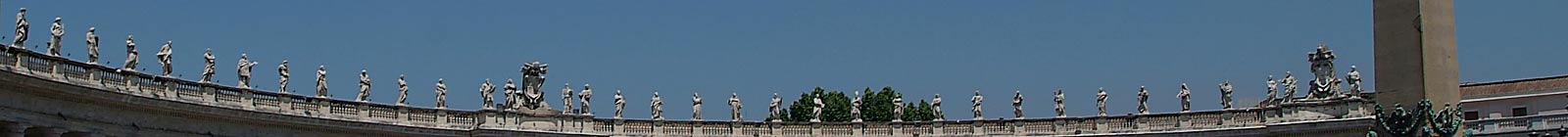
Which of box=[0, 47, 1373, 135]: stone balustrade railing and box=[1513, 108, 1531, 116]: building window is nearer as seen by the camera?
box=[0, 47, 1373, 135]: stone balustrade railing

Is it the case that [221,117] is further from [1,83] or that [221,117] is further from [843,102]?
[843,102]

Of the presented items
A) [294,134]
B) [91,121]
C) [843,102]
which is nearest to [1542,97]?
[843,102]

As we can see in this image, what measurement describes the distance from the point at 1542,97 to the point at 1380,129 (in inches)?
1319

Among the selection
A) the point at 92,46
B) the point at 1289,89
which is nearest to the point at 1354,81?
the point at 1289,89

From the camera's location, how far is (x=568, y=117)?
2751 inches

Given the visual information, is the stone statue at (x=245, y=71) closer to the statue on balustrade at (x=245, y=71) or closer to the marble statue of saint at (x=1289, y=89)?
the statue on balustrade at (x=245, y=71)

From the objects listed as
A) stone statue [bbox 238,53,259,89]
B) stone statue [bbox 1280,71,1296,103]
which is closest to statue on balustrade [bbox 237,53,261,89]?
stone statue [bbox 238,53,259,89]

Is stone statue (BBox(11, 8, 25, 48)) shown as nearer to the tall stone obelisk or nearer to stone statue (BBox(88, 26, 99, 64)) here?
stone statue (BBox(88, 26, 99, 64))

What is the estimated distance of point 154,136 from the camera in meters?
58.7

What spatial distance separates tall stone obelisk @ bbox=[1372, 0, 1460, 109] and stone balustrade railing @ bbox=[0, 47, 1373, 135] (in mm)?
20582

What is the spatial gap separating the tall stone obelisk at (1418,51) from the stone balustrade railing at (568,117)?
2058cm

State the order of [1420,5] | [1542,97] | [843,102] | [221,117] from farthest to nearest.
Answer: [843,102], [1542,97], [221,117], [1420,5]

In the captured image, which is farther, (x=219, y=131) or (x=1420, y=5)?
(x=219, y=131)

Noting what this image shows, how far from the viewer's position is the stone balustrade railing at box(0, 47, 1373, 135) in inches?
2183
